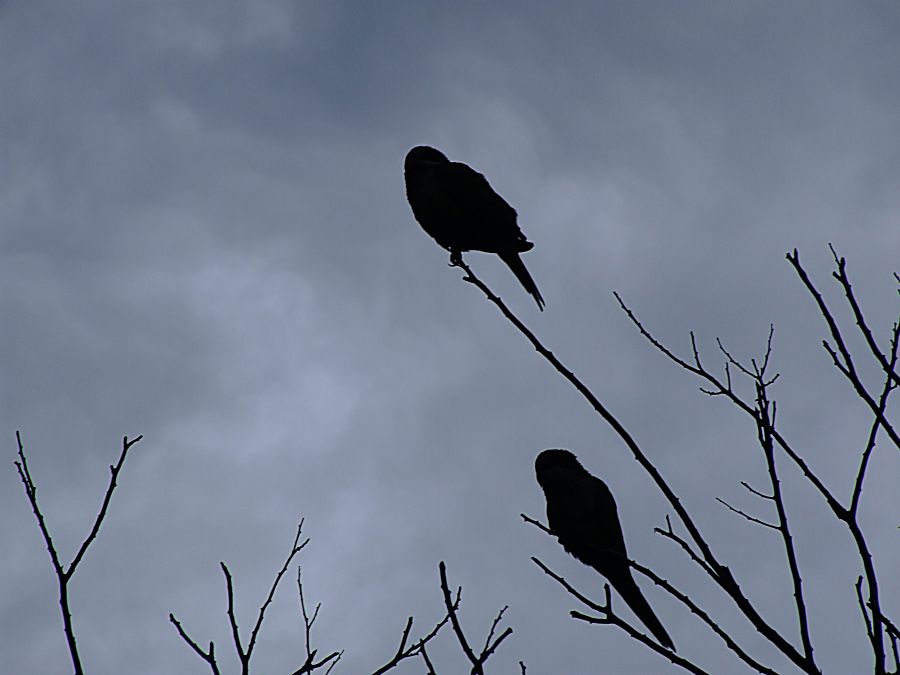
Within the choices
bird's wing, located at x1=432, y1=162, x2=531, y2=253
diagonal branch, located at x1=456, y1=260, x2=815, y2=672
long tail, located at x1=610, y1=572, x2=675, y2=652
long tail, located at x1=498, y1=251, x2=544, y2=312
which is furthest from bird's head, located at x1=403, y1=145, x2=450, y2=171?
diagonal branch, located at x1=456, y1=260, x2=815, y2=672

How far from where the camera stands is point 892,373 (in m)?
2.27

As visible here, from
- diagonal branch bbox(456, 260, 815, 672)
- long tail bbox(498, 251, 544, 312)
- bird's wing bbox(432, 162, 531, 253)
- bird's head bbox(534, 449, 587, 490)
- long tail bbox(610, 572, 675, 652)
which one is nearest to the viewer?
diagonal branch bbox(456, 260, 815, 672)

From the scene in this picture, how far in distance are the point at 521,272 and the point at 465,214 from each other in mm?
638

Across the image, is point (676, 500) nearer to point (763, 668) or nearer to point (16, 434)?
point (763, 668)

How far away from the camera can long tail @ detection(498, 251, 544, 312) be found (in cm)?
500

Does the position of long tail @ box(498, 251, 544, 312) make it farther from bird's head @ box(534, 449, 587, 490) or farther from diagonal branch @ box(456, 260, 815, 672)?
diagonal branch @ box(456, 260, 815, 672)

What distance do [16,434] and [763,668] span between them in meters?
1.94

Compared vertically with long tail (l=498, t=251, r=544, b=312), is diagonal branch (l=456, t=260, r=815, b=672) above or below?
below

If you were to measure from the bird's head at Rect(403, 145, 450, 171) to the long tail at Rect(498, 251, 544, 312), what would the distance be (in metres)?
1.15

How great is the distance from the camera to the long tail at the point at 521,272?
5.00 m

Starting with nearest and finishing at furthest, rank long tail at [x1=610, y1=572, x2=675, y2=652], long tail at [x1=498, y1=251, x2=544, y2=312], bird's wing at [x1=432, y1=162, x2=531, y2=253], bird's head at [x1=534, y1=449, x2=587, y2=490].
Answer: long tail at [x1=610, y1=572, x2=675, y2=652], long tail at [x1=498, y1=251, x2=544, y2=312], bird's wing at [x1=432, y1=162, x2=531, y2=253], bird's head at [x1=534, y1=449, x2=587, y2=490]

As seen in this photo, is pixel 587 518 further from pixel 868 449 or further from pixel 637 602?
pixel 868 449

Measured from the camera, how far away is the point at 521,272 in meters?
5.10

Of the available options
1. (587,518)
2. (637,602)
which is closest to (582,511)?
(587,518)
